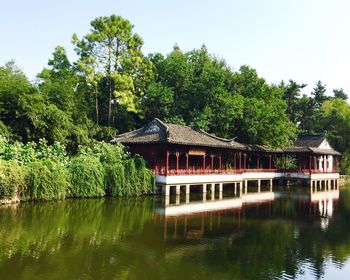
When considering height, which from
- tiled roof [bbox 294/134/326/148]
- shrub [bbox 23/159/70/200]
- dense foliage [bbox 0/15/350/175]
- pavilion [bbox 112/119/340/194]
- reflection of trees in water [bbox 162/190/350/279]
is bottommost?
reflection of trees in water [bbox 162/190/350/279]

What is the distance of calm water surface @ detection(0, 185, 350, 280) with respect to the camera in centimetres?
1143

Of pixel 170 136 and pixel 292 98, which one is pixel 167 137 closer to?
pixel 170 136

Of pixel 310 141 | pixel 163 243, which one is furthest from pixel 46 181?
pixel 310 141

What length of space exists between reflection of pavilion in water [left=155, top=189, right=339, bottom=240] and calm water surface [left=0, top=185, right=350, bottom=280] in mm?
64

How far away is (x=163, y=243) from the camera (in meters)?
14.8

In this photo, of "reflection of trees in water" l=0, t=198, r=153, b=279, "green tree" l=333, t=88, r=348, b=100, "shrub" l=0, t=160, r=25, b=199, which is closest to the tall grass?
"reflection of trees in water" l=0, t=198, r=153, b=279

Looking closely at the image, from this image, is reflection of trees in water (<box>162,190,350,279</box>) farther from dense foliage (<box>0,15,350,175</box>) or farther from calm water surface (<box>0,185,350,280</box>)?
dense foliage (<box>0,15,350,175</box>)

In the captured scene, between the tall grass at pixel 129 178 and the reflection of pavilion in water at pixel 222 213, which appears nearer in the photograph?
the reflection of pavilion in water at pixel 222 213

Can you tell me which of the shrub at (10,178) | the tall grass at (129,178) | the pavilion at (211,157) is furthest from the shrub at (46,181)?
the pavilion at (211,157)

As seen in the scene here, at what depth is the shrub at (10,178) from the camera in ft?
70.0

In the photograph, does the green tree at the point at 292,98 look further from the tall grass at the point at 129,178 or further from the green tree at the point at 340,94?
the tall grass at the point at 129,178

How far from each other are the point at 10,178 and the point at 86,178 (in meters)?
4.99

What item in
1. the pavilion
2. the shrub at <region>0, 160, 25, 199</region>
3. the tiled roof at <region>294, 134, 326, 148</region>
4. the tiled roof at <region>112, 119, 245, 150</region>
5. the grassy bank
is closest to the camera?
the shrub at <region>0, 160, 25, 199</region>

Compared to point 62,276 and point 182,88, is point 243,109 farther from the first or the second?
point 62,276
